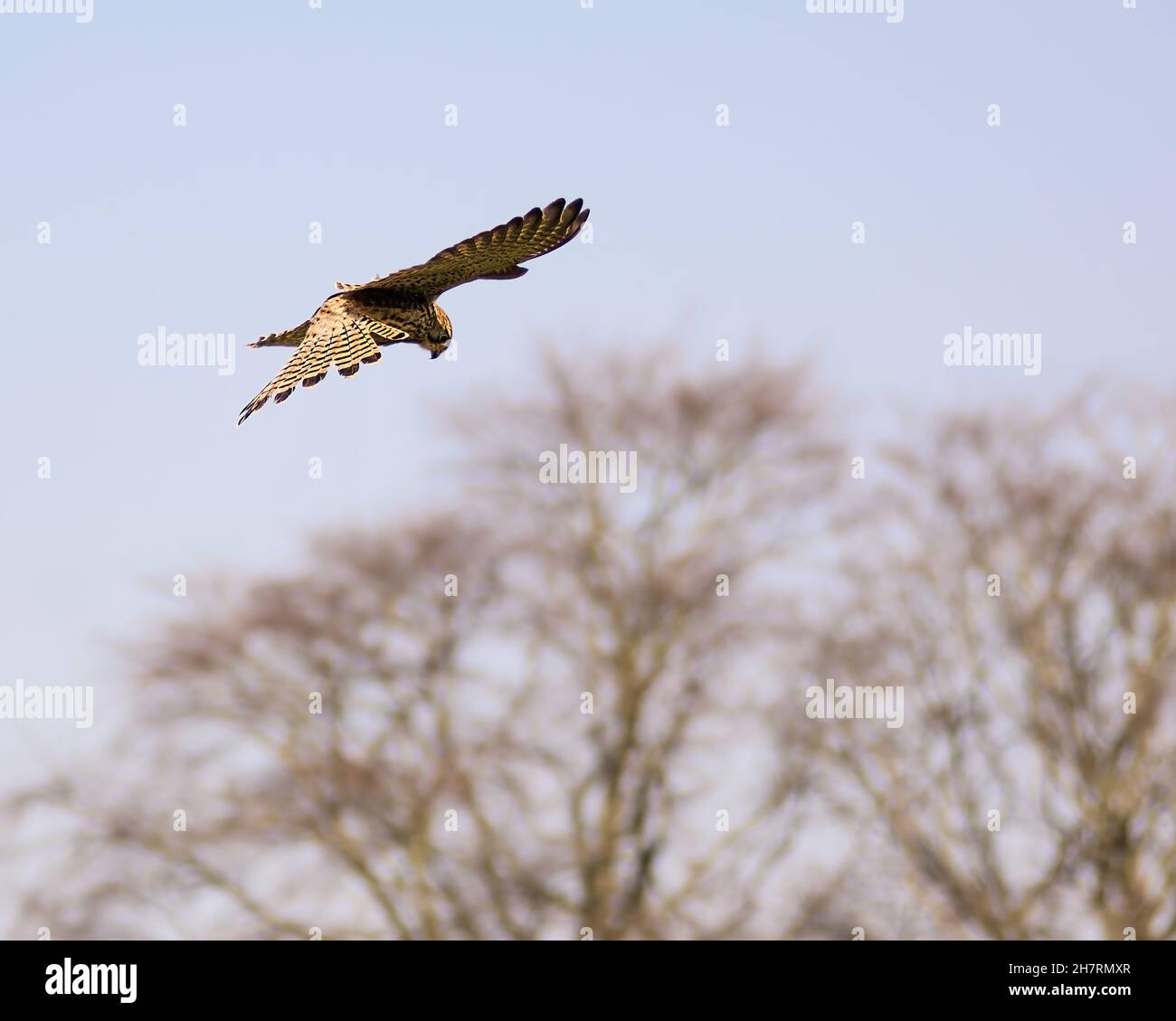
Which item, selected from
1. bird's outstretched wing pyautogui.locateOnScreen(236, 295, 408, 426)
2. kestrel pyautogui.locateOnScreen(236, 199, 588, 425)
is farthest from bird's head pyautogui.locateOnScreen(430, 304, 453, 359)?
bird's outstretched wing pyautogui.locateOnScreen(236, 295, 408, 426)

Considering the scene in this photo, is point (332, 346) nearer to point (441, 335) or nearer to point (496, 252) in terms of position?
point (441, 335)

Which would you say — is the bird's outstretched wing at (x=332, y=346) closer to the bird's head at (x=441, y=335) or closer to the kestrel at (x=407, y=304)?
the kestrel at (x=407, y=304)

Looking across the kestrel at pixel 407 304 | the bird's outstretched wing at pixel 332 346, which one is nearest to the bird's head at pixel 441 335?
the kestrel at pixel 407 304

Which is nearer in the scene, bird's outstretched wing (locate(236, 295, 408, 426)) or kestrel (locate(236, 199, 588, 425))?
bird's outstretched wing (locate(236, 295, 408, 426))

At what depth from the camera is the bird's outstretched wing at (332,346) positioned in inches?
267

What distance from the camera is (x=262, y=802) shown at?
18.2 metres

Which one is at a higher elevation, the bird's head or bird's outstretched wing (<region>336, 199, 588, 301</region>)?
bird's outstretched wing (<region>336, 199, 588, 301</region>)

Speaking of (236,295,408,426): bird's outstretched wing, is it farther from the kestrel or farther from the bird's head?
the bird's head

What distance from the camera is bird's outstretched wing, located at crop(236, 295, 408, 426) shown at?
267 inches

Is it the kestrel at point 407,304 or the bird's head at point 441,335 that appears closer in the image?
the kestrel at point 407,304

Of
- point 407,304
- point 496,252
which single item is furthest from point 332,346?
point 496,252

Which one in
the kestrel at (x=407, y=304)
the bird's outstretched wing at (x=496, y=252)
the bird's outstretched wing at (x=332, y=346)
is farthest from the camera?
the bird's outstretched wing at (x=496, y=252)

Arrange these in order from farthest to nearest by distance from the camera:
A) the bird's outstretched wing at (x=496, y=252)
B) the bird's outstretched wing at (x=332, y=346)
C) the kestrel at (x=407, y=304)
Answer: the bird's outstretched wing at (x=496, y=252), the kestrel at (x=407, y=304), the bird's outstretched wing at (x=332, y=346)

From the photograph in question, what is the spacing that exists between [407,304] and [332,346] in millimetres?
657
